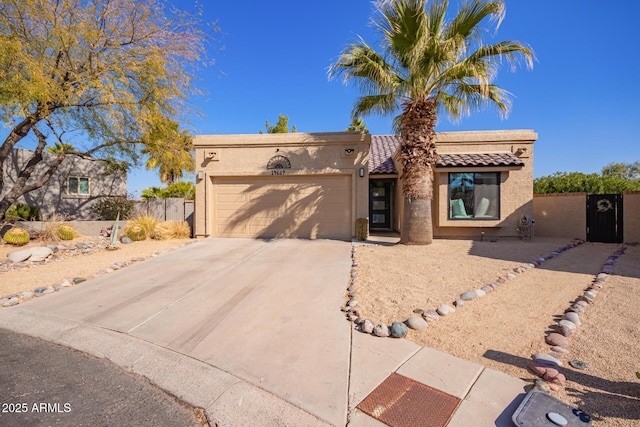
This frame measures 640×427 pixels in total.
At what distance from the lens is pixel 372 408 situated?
2.41 m

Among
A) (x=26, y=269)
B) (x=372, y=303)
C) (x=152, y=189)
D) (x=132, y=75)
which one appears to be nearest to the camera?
(x=372, y=303)

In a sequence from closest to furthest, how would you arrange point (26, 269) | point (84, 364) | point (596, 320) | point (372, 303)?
point (84, 364) < point (596, 320) < point (372, 303) < point (26, 269)

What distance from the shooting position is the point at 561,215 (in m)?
11.8

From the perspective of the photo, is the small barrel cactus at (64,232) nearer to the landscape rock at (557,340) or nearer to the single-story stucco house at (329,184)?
the single-story stucco house at (329,184)

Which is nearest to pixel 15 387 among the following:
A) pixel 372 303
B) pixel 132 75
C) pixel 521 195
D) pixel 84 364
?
pixel 84 364

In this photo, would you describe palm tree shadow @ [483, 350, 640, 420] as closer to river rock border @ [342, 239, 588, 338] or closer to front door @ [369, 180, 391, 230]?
river rock border @ [342, 239, 588, 338]

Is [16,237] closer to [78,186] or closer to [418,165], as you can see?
[78,186]

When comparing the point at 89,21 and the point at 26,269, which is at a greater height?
the point at 89,21

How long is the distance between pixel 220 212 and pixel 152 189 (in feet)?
34.1

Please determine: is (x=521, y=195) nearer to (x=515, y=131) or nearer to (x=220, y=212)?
(x=515, y=131)

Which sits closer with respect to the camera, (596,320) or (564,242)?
(596,320)

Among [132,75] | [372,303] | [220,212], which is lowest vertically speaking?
[372,303]

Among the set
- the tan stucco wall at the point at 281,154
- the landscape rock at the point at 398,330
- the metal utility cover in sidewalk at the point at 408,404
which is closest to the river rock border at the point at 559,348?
the metal utility cover in sidewalk at the point at 408,404

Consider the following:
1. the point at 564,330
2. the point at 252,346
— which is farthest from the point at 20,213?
the point at 564,330
